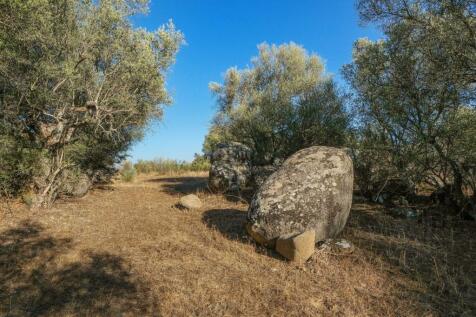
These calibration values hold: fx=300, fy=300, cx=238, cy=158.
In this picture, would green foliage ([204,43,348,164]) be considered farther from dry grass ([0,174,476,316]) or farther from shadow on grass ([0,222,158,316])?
shadow on grass ([0,222,158,316])

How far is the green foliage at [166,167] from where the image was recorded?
2422cm

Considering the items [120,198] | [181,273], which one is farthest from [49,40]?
[181,273]

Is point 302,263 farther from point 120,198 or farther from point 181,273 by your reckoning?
point 120,198

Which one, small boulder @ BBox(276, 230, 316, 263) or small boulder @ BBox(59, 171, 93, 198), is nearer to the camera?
small boulder @ BBox(276, 230, 316, 263)

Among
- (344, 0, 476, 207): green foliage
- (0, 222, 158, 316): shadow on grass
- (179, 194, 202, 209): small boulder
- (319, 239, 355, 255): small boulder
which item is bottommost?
(0, 222, 158, 316): shadow on grass

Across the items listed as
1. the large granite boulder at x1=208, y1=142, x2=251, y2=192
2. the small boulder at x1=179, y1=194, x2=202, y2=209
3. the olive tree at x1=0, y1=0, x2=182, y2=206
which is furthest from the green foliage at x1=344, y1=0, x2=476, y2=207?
the olive tree at x1=0, y1=0, x2=182, y2=206

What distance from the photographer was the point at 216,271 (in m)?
5.61

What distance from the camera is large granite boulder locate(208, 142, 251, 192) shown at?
12.8 meters

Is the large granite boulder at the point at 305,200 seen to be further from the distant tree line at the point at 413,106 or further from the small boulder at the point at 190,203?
the small boulder at the point at 190,203

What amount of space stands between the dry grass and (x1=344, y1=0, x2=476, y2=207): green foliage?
1.81 meters

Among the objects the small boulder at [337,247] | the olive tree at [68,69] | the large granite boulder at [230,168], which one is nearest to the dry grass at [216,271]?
the small boulder at [337,247]

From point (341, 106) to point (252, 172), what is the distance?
4.96m

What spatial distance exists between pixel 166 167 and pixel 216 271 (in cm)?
1968

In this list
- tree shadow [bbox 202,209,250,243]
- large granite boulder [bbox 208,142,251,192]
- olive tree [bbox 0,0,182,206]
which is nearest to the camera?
tree shadow [bbox 202,209,250,243]
